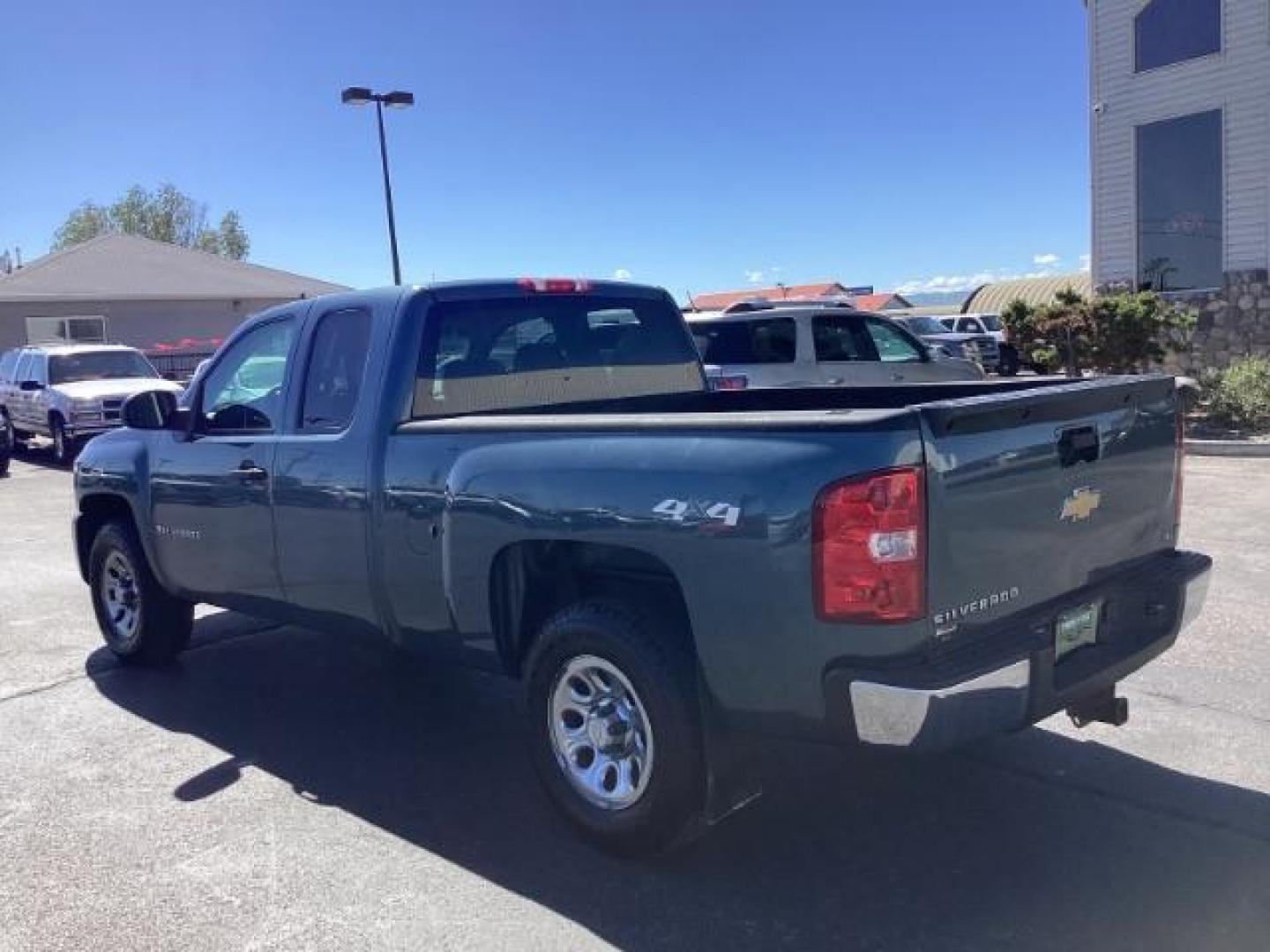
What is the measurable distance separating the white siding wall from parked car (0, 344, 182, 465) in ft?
47.5

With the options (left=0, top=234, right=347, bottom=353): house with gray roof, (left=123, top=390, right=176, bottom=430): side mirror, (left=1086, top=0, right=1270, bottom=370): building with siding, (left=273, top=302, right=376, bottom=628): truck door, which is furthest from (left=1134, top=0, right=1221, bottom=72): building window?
(left=0, top=234, right=347, bottom=353): house with gray roof

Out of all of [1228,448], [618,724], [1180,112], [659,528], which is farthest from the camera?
[1180,112]

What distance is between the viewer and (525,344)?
5215 mm

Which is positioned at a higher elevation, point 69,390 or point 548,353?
point 548,353

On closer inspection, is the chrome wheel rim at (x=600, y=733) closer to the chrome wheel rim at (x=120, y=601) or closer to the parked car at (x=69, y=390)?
the chrome wheel rim at (x=120, y=601)

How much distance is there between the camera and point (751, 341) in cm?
1349

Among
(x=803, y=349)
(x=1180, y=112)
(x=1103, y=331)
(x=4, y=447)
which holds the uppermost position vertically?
(x=1180, y=112)

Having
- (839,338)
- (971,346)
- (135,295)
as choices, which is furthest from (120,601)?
(135,295)

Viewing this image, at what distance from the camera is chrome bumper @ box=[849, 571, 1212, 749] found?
10.7 ft

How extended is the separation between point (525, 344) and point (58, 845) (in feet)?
8.57

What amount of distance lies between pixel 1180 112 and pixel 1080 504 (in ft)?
54.3

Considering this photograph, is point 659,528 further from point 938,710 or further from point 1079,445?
point 1079,445

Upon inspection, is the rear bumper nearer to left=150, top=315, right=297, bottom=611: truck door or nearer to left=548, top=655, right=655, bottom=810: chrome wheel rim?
left=548, top=655, right=655, bottom=810: chrome wheel rim

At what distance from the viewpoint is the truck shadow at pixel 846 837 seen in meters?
3.54
